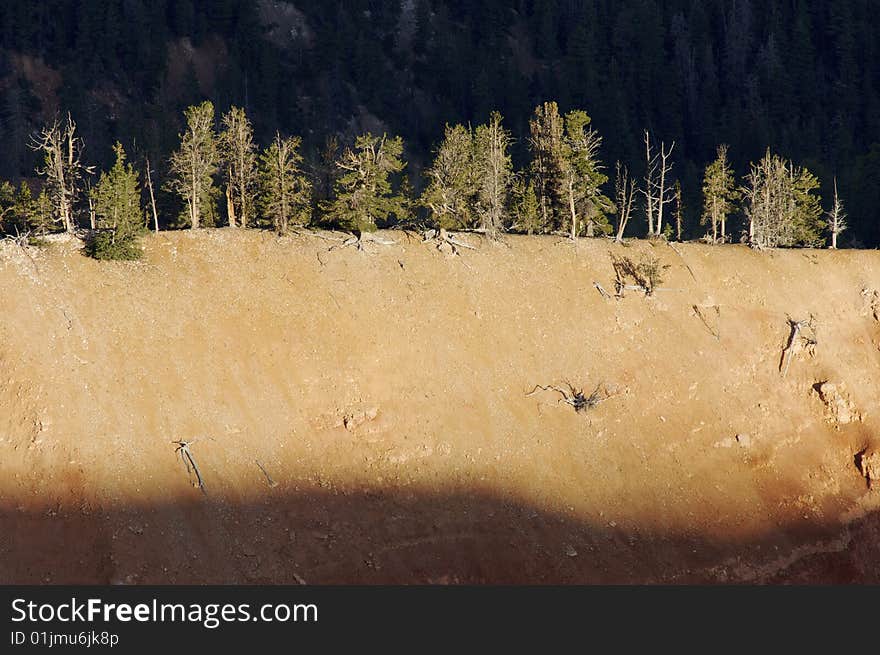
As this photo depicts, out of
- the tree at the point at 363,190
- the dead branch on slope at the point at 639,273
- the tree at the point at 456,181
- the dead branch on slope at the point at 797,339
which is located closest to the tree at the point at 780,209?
the dead branch on slope at the point at 797,339

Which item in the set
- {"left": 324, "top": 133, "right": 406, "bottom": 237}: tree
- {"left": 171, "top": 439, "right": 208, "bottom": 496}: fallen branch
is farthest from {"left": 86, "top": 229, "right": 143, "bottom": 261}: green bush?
{"left": 171, "top": 439, "right": 208, "bottom": 496}: fallen branch

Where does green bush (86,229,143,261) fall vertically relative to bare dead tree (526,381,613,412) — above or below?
above

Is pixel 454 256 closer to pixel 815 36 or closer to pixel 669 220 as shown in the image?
pixel 669 220

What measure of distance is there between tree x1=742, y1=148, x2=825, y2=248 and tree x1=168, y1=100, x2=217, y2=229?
3722cm

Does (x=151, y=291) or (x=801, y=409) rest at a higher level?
(x=151, y=291)

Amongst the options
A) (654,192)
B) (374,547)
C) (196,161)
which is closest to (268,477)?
(374,547)

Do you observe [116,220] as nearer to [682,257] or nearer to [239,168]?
[239,168]

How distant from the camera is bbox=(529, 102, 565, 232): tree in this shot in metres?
79.8

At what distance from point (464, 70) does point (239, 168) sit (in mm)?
92290

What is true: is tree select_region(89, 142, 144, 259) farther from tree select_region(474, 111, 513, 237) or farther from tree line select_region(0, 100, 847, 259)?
tree select_region(474, 111, 513, 237)

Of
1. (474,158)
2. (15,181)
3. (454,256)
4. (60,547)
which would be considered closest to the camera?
(60,547)

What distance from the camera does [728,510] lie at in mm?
62469

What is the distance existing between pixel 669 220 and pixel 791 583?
80080 millimetres

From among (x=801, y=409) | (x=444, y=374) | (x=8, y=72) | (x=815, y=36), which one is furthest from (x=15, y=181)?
(x=815, y=36)
